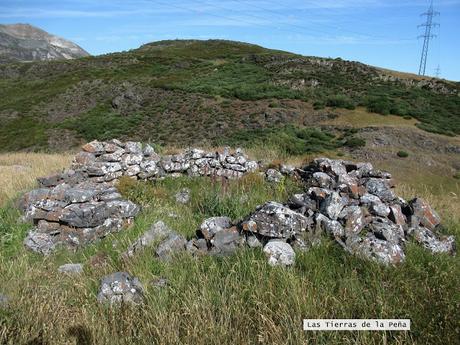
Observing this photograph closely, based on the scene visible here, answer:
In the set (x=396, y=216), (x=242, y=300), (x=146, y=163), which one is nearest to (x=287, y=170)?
(x=146, y=163)

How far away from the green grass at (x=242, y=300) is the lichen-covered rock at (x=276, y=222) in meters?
0.42

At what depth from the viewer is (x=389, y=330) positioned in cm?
314

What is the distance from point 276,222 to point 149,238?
5.40ft

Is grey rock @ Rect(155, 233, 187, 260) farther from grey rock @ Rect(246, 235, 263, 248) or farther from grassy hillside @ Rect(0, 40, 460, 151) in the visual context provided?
grassy hillside @ Rect(0, 40, 460, 151)

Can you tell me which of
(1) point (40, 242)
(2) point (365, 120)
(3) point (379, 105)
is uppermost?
(3) point (379, 105)

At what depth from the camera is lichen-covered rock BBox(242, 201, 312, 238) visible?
484 cm

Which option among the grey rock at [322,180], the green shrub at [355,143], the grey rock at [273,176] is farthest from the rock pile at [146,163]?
the green shrub at [355,143]

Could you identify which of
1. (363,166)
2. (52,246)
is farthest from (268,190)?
(52,246)

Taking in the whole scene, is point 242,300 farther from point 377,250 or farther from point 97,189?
point 97,189

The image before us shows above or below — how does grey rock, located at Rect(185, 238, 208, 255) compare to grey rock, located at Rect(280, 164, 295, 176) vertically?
below

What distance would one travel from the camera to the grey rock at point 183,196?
7.62m

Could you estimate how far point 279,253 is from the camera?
14.2 feet

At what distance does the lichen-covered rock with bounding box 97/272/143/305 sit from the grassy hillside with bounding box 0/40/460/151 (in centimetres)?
2071

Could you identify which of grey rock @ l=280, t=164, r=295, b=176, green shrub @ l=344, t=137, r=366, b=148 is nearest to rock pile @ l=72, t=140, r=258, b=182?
grey rock @ l=280, t=164, r=295, b=176
